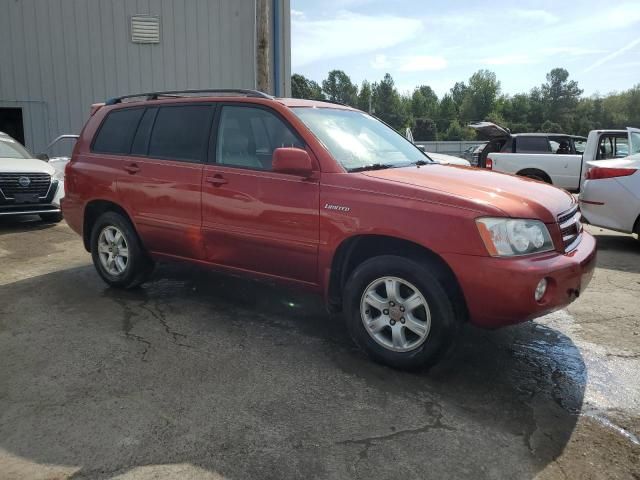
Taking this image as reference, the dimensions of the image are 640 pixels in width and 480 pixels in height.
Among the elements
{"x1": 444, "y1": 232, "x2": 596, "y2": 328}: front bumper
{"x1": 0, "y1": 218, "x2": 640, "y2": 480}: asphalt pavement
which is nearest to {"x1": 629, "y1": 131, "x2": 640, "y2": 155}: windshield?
{"x1": 0, "y1": 218, "x2": 640, "y2": 480}: asphalt pavement

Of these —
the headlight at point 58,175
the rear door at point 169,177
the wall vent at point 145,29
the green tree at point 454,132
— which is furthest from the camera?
the green tree at point 454,132

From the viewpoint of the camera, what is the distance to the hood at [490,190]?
10.2ft

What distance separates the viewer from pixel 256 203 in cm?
386

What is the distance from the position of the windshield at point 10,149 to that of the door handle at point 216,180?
21.9ft

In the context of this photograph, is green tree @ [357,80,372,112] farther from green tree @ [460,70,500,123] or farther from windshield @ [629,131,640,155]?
windshield @ [629,131,640,155]

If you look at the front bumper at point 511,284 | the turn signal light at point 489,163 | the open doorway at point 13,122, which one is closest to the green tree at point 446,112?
the turn signal light at point 489,163

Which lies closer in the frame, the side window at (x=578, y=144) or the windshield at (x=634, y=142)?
the windshield at (x=634, y=142)

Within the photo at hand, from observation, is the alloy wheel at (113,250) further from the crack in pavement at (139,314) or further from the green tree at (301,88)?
the green tree at (301,88)

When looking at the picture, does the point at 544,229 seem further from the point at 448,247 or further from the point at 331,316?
the point at 331,316

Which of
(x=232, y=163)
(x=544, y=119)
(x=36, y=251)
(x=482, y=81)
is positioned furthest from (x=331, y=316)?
(x=482, y=81)

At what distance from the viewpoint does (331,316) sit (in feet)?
14.6

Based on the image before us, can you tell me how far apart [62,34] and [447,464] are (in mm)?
14026

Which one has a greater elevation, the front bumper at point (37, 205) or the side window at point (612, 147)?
the side window at point (612, 147)

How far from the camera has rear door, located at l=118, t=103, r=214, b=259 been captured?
4.31 metres
